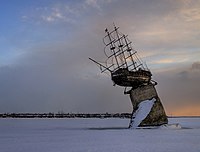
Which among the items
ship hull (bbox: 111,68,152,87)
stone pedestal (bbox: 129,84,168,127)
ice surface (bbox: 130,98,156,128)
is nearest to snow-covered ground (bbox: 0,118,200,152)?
stone pedestal (bbox: 129,84,168,127)

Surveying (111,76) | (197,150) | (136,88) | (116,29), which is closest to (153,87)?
(136,88)

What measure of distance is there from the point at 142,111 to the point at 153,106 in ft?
5.41

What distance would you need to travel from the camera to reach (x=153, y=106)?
160ft

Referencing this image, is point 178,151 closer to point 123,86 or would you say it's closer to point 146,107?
point 146,107

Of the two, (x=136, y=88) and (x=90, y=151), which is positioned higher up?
(x=136, y=88)

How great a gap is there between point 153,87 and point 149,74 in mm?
2386

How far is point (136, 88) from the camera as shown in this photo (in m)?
50.6

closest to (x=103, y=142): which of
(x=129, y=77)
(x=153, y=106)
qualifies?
(x=153, y=106)

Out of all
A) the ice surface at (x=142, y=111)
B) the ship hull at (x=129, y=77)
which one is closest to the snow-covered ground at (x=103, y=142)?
the ice surface at (x=142, y=111)

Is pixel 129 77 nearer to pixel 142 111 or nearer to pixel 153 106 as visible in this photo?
pixel 142 111

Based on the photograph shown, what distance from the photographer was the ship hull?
49653 mm

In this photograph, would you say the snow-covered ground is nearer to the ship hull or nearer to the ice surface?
the ice surface

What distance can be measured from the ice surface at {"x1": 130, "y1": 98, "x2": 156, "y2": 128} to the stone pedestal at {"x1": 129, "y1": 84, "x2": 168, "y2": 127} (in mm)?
370

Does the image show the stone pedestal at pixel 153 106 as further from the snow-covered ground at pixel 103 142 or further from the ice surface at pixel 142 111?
the snow-covered ground at pixel 103 142
